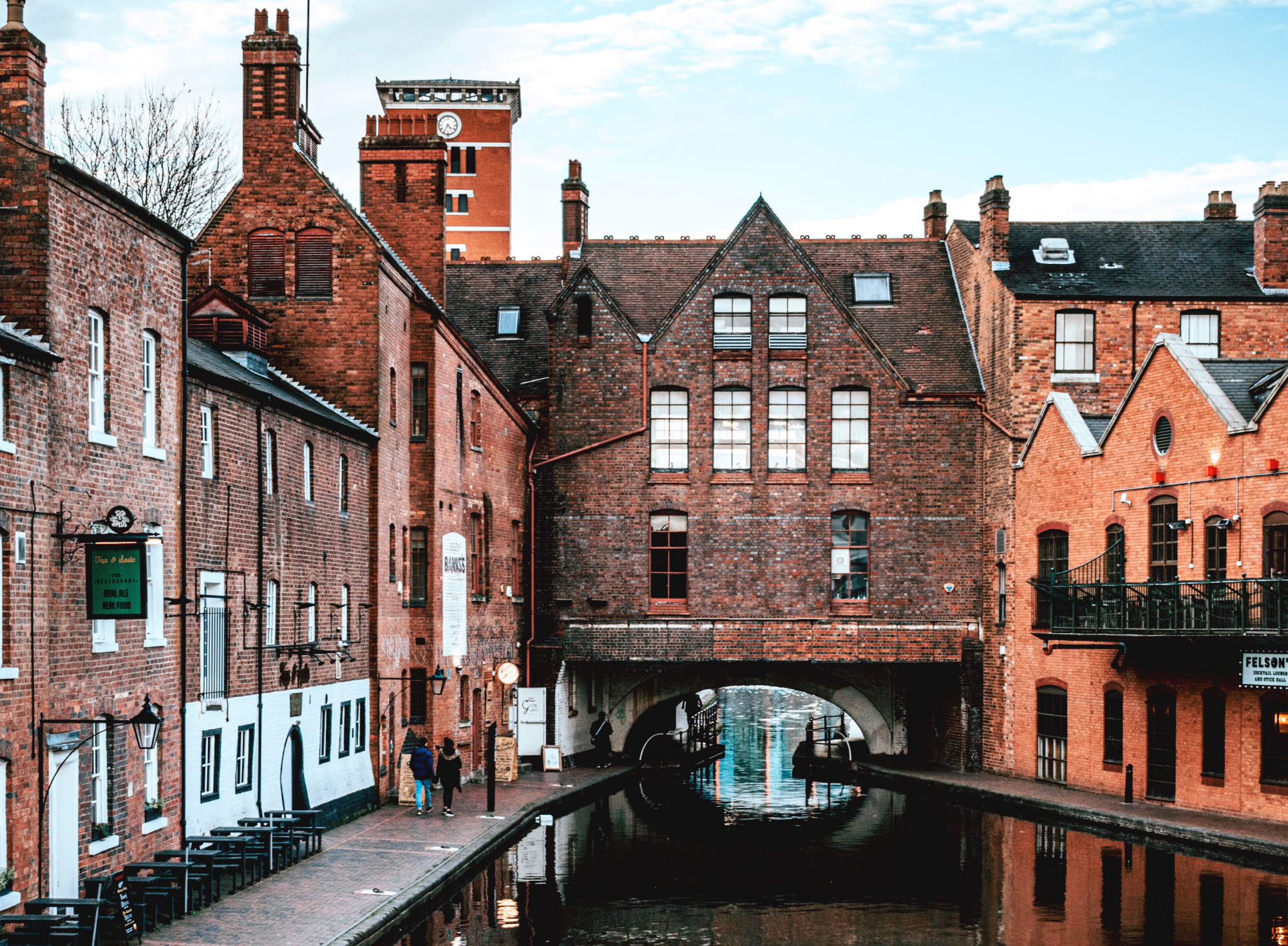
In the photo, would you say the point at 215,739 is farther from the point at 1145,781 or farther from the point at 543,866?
the point at 1145,781

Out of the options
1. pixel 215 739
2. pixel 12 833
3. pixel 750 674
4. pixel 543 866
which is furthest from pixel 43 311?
pixel 750 674

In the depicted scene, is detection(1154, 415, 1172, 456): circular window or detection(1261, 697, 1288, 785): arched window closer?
detection(1261, 697, 1288, 785): arched window

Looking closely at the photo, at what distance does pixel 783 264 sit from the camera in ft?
124

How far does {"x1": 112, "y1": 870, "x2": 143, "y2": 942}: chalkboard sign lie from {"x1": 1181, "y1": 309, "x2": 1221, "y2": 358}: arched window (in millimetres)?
28116

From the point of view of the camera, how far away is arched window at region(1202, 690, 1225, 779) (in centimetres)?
2769

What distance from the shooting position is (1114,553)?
102 feet

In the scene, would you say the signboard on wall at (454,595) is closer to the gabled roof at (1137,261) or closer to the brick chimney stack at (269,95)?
the brick chimney stack at (269,95)

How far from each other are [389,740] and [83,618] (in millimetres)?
12451

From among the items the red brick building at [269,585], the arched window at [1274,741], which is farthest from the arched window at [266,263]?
the arched window at [1274,741]

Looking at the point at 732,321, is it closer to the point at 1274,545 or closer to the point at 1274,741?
the point at 1274,545

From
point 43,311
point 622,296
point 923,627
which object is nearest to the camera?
point 43,311

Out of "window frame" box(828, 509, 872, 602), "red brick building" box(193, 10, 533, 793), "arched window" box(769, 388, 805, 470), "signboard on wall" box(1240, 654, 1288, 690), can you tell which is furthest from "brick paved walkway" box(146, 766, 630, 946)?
"signboard on wall" box(1240, 654, 1288, 690)

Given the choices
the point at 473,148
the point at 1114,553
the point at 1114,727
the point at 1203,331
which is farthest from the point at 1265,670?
the point at 473,148

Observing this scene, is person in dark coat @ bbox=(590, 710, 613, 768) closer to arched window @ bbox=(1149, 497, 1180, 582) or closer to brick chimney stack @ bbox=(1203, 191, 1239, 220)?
arched window @ bbox=(1149, 497, 1180, 582)
